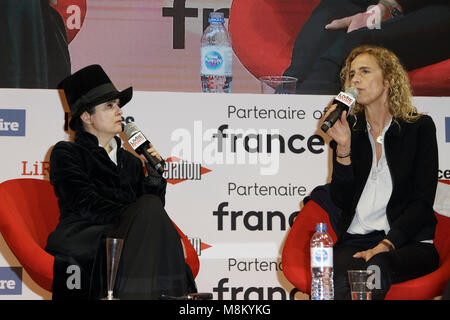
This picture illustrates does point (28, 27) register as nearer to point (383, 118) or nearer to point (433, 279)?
point (383, 118)

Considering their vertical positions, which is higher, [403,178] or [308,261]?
[403,178]

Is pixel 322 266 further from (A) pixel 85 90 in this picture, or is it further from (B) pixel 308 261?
(A) pixel 85 90

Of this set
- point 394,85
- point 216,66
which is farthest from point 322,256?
point 216,66

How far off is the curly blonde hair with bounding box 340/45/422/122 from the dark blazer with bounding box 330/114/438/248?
6cm

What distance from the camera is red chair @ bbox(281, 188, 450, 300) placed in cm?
311

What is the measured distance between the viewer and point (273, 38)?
451 centimetres

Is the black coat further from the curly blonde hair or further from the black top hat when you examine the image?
the curly blonde hair

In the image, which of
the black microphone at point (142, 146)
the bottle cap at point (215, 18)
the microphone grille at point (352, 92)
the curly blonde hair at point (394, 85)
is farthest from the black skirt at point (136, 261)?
the bottle cap at point (215, 18)

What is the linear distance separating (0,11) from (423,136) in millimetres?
2533

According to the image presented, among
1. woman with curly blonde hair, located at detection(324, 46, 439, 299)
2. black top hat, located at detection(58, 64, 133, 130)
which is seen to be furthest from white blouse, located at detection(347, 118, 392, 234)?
black top hat, located at detection(58, 64, 133, 130)

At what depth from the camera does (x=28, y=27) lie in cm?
429

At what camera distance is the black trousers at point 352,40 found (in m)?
4.44

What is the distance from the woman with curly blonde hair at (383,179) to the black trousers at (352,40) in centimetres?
84

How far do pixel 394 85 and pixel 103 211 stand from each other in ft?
5.00
